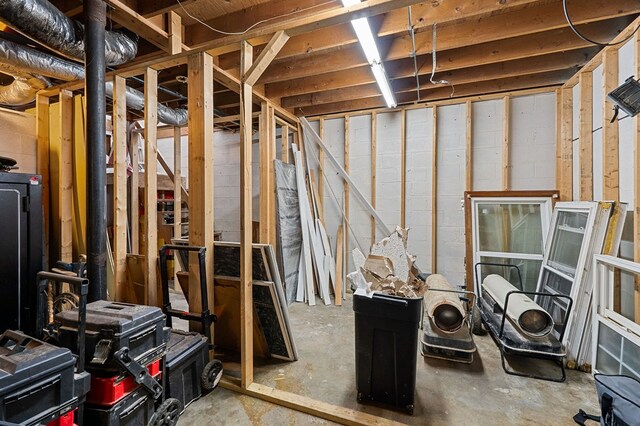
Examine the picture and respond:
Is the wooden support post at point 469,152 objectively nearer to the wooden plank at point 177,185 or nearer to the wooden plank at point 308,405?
the wooden plank at point 308,405

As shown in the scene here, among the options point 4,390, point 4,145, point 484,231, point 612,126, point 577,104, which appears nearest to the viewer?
point 4,390

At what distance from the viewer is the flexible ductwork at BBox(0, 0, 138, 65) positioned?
1.70 metres

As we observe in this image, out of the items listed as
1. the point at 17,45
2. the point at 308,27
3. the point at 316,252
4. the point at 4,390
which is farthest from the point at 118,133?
the point at 316,252

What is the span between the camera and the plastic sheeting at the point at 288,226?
3.64 metres

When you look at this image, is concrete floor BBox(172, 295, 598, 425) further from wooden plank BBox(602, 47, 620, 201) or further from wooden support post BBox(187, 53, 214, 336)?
wooden plank BBox(602, 47, 620, 201)

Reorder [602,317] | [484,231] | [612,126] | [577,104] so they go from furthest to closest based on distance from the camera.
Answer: [484,231] < [577,104] < [612,126] < [602,317]

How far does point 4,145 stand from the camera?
9.18 ft

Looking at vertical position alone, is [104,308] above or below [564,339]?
above

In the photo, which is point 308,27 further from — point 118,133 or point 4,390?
point 4,390

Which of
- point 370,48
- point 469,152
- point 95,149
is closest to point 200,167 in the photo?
point 95,149

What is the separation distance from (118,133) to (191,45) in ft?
3.25

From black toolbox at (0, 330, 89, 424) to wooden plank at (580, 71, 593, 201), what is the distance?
13.2 feet

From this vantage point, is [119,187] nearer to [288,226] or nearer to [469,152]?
[288,226]

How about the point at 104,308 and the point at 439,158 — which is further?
the point at 439,158
